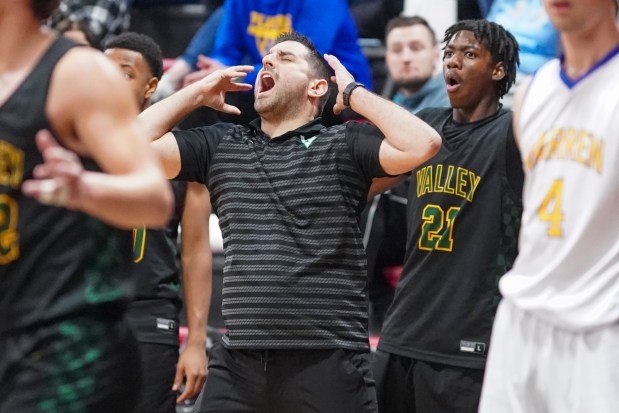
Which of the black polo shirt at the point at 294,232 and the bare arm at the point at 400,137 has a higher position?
the bare arm at the point at 400,137

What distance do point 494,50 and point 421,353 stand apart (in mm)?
1326

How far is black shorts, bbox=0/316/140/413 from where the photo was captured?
8.84 feet

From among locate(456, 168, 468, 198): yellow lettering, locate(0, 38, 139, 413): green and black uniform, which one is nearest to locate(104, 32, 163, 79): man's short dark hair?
locate(456, 168, 468, 198): yellow lettering

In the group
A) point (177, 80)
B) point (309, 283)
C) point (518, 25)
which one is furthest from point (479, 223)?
point (177, 80)

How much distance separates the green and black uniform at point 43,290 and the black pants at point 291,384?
4.19ft

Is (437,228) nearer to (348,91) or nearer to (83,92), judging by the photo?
(348,91)

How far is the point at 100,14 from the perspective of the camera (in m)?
7.18

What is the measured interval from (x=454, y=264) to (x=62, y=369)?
2024mm

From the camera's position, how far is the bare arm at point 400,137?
4070mm

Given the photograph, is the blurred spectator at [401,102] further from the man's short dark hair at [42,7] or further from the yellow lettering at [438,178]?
the man's short dark hair at [42,7]

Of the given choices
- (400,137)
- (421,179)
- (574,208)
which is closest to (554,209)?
(574,208)

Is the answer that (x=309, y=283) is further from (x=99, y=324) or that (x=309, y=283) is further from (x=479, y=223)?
(x=99, y=324)

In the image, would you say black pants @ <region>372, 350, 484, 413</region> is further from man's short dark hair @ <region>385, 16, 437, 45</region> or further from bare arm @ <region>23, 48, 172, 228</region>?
man's short dark hair @ <region>385, 16, 437, 45</region>

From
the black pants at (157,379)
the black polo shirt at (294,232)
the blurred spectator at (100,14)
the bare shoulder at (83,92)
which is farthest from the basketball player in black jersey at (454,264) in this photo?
the blurred spectator at (100,14)
